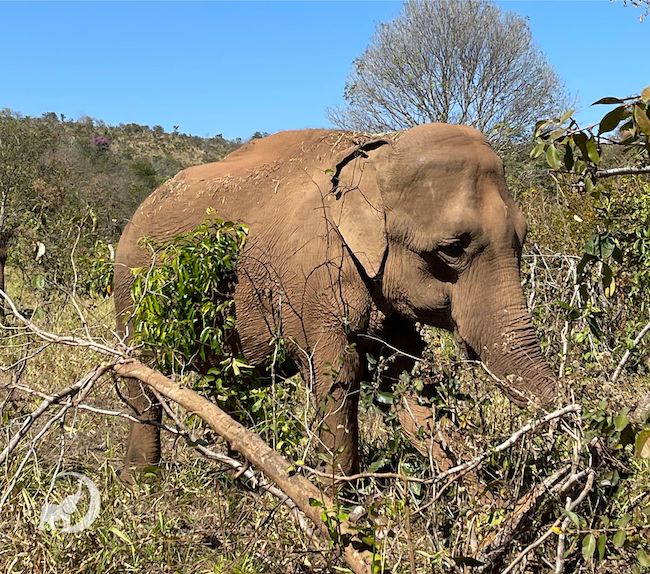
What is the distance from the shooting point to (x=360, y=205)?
16.0 ft

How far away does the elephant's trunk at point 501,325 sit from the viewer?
432cm

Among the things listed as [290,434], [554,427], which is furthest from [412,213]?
[554,427]

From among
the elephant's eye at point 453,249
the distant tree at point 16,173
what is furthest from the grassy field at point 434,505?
the distant tree at point 16,173

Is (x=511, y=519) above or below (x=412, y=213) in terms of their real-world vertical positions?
below

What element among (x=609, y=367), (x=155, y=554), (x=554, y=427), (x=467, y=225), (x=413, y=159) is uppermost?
(x=413, y=159)

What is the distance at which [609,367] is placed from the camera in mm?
3553

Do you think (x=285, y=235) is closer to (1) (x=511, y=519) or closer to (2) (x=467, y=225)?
(2) (x=467, y=225)

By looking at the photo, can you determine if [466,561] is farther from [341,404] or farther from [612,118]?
[341,404]

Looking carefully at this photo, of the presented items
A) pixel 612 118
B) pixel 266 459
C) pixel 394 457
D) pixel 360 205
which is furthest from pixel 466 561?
pixel 360 205

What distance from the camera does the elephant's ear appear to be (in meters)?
4.82

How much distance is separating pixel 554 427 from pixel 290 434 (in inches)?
70.4

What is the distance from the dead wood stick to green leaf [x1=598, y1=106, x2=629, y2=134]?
161 cm

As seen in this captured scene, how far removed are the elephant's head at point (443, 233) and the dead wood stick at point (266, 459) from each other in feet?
5.32

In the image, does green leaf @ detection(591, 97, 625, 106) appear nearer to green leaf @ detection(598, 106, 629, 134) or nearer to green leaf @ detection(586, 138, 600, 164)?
green leaf @ detection(598, 106, 629, 134)
